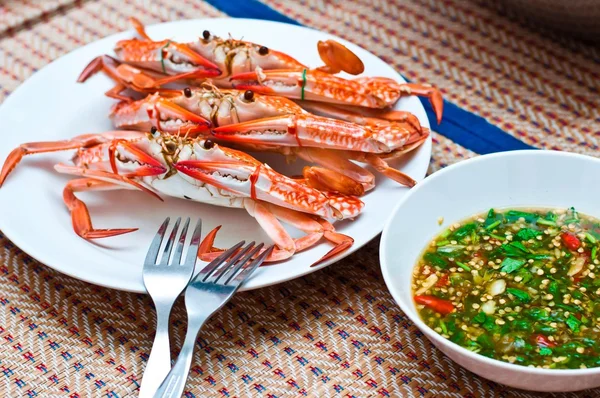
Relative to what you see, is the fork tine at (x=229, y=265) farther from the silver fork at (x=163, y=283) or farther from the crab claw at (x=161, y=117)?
the crab claw at (x=161, y=117)

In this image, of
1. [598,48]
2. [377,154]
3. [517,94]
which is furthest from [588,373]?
[598,48]

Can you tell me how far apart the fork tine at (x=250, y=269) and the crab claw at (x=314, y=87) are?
1.82 feet

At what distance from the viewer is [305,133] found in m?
1.95

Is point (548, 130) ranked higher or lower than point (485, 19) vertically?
lower

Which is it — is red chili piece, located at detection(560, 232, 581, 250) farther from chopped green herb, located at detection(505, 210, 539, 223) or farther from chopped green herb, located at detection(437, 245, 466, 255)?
chopped green herb, located at detection(437, 245, 466, 255)

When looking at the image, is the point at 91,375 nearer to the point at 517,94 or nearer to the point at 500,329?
the point at 500,329

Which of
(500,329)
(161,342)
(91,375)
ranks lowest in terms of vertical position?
(91,375)

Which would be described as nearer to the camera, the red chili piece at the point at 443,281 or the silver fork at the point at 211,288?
the silver fork at the point at 211,288

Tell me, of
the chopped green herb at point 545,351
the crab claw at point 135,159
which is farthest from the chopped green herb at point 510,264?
the crab claw at point 135,159

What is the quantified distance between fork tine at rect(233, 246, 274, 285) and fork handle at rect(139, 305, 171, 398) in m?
0.16

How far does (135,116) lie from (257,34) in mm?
559

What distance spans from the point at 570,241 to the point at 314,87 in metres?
0.80

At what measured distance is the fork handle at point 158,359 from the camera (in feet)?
5.01

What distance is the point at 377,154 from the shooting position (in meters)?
1.99
